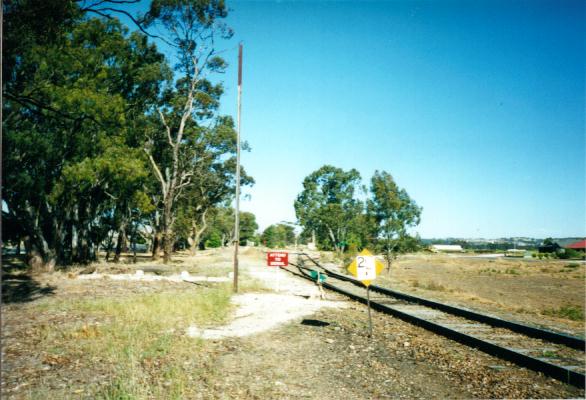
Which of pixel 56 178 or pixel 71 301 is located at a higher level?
pixel 56 178

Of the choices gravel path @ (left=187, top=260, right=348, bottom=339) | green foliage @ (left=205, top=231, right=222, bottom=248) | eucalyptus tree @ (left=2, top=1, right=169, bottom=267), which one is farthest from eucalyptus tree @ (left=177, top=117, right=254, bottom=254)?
green foliage @ (left=205, top=231, right=222, bottom=248)

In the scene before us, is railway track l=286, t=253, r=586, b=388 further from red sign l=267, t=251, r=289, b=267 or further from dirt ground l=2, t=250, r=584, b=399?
red sign l=267, t=251, r=289, b=267

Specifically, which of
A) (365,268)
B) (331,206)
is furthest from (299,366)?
(331,206)

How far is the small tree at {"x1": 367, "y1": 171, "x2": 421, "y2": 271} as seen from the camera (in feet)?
94.1

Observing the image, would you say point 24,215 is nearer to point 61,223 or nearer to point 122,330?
point 61,223

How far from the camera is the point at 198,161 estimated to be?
110ft

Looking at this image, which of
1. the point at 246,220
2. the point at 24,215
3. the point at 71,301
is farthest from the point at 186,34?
the point at 246,220

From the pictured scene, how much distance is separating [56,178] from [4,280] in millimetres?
5712

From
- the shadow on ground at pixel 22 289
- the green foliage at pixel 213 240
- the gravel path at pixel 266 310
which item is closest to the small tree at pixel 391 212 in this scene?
the gravel path at pixel 266 310

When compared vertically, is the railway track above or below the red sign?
below

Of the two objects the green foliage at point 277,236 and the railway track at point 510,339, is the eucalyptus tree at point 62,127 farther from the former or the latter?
the green foliage at point 277,236

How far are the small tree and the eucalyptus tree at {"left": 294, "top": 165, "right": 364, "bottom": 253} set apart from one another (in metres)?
33.5

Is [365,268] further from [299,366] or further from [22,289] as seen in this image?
[22,289]

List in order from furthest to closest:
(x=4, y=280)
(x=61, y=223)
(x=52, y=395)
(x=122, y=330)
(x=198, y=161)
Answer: (x=198, y=161) < (x=61, y=223) < (x=4, y=280) < (x=122, y=330) < (x=52, y=395)
